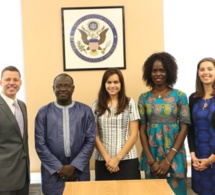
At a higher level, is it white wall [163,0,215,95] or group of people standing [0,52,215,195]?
white wall [163,0,215,95]

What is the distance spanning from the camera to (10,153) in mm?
2375

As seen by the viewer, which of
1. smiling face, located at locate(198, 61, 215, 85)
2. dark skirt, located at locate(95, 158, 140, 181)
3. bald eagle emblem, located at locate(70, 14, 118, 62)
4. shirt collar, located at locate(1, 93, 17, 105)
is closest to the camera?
shirt collar, located at locate(1, 93, 17, 105)

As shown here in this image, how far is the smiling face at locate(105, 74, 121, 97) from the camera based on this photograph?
2.74 m

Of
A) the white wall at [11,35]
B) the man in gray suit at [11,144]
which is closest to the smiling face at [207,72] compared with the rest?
the man in gray suit at [11,144]

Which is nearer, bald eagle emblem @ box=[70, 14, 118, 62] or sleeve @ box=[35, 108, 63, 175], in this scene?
sleeve @ box=[35, 108, 63, 175]

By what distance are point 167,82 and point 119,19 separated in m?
0.93

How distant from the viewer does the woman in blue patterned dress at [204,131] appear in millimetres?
2549

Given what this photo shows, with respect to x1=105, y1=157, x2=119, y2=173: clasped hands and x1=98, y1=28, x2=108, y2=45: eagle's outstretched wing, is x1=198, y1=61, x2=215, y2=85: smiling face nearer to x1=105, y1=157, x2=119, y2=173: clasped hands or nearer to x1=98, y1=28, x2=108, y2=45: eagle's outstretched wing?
x1=105, y1=157, x2=119, y2=173: clasped hands

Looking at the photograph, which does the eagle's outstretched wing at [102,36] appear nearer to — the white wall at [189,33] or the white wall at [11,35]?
the white wall at [189,33]

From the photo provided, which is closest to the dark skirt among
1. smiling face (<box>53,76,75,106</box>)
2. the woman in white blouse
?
the woman in white blouse

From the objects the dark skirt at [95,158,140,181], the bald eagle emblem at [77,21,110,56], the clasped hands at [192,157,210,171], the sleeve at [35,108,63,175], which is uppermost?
the bald eagle emblem at [77,21,110,56]

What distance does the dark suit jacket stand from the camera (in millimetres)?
2350

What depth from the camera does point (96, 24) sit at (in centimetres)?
329

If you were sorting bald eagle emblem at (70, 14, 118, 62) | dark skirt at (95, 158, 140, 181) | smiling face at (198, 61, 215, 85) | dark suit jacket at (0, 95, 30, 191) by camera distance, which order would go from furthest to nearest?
bald eagle emblem at (70, 14, 118, 62) < dark skirt at (95, 158, 140, 181) < smiling face at (198, 61, 215, 85) < dark suit jacket at (0, 95, 30, 191)
